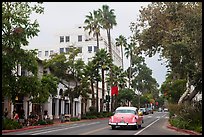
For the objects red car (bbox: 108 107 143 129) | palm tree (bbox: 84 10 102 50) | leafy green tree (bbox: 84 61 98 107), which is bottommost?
red car (bbox: 108 107 143 129)

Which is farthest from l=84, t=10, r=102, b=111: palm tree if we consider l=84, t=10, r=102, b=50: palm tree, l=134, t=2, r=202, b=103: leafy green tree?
l=134, t=2, r=202, b=103: leafy green tree

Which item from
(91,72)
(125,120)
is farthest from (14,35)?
(91,72)

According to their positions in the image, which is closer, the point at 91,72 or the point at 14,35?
the point at 14,35

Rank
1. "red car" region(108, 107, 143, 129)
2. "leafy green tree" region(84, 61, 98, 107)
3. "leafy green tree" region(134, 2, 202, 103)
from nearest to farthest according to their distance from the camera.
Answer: "leafy green tree" region(134, 2, 202, 103), "red car" region(108, 107, 143, 129), "leafy green tree" region(84, 61, 98, 107)

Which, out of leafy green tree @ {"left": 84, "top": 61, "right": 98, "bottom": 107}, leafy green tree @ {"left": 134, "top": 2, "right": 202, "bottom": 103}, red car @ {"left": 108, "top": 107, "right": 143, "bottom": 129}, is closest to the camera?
leafy green tree @ {"left": 134, "top": 2, "right": 202, "bottom": 103}

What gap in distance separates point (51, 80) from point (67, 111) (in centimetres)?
2317

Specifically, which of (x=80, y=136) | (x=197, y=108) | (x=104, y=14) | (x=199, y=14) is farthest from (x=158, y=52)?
(x=104, y=14)

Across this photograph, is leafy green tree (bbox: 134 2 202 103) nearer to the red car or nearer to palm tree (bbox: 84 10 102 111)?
the red car

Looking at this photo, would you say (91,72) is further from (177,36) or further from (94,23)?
(177,36)

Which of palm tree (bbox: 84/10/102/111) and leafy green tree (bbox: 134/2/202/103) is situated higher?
palm tree (bbox: 84/10/102/111)

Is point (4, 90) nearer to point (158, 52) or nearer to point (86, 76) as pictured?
point (158, 52)

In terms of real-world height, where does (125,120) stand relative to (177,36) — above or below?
below

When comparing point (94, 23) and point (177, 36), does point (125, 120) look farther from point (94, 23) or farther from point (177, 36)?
point (94, 23)

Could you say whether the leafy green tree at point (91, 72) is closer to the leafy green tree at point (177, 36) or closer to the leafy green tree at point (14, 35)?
the leafy green tree at point (177, 36)
